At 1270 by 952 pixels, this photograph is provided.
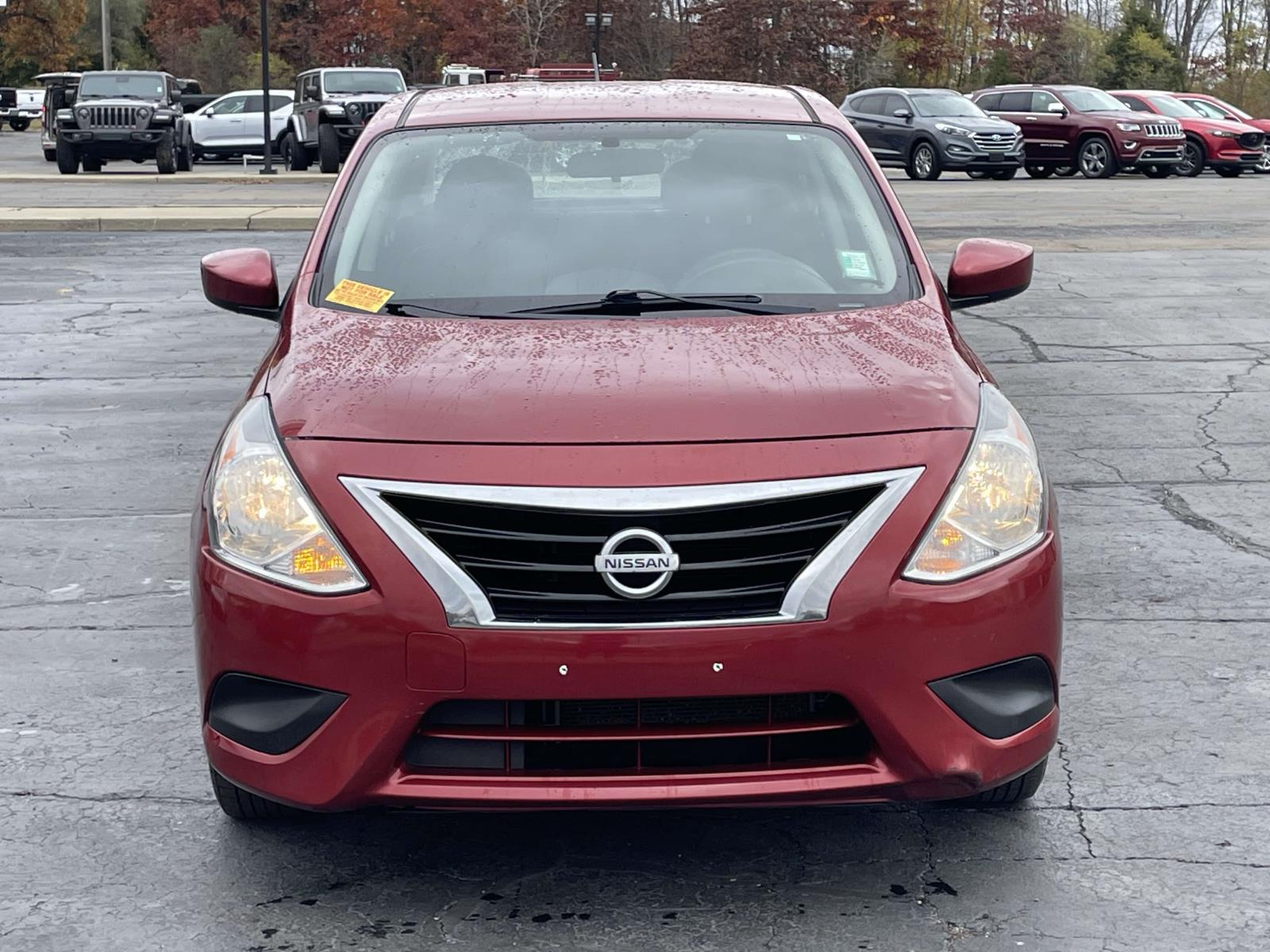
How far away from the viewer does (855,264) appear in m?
4.50

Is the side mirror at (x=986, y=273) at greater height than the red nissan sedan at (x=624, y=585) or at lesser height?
greater

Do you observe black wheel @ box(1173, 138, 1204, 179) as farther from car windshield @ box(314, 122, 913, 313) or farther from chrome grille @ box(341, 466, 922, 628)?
chrome grille @ box(341, 466, 922, 628)

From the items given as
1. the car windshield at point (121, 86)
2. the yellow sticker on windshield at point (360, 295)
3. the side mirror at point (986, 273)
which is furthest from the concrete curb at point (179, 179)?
the yellow sticker on windshield at point (360, 295)

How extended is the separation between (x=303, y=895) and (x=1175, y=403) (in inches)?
267

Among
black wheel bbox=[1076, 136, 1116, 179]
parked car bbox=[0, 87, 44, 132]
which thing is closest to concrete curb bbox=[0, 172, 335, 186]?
black wheel bbox=[1076, 136, 1116, 179]

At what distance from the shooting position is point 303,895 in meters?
3.53

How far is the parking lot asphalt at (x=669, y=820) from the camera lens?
11.1 ft

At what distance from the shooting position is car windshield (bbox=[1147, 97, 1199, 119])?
32.6 m

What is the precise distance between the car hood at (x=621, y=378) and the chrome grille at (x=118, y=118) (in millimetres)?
28568

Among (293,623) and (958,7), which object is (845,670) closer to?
(293,623)

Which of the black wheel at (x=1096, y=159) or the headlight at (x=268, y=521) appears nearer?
the headlight at (x=268, y=521)

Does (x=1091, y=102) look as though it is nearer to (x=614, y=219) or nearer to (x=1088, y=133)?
(x=1088, y=133)

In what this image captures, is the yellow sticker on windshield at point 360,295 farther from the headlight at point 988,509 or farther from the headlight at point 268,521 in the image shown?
the headlight at point 988,509

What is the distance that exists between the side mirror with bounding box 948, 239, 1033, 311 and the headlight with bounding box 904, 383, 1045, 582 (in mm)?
1099
